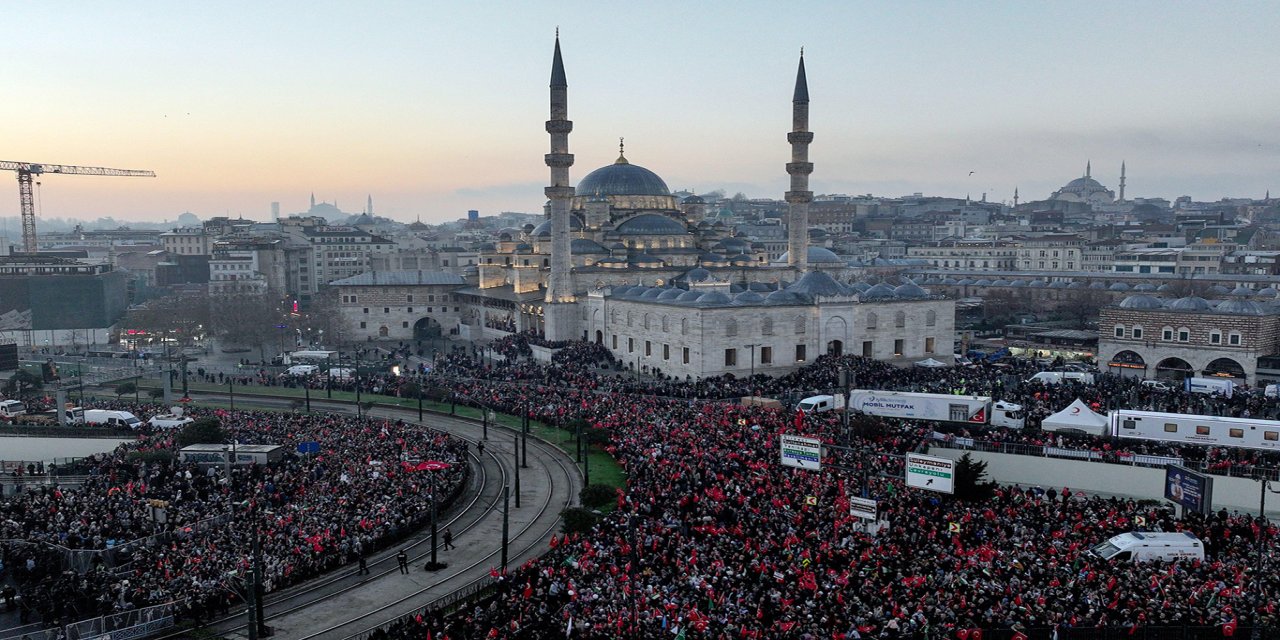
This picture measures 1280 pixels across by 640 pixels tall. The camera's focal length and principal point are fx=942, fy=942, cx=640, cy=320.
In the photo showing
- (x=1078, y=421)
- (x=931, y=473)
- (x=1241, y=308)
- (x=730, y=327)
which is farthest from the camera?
(x=730, y=327)

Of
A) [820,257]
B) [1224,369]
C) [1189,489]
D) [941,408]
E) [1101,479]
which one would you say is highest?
[820,257]

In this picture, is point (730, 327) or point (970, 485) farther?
point (730, 327)

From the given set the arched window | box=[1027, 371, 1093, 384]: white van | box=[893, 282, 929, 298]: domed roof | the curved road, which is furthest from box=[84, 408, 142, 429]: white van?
box=[893, 282, 929, 298]: domed roof

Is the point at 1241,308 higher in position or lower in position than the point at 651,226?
lower

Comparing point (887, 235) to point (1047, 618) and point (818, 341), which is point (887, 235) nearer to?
point (818, 341)

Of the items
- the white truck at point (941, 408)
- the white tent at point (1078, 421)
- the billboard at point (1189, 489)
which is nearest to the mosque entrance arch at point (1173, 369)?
the white truck at point (941, 408)

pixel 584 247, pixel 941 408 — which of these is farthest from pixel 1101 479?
pixel 584 247

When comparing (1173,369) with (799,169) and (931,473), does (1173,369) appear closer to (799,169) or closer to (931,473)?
(799,169)
